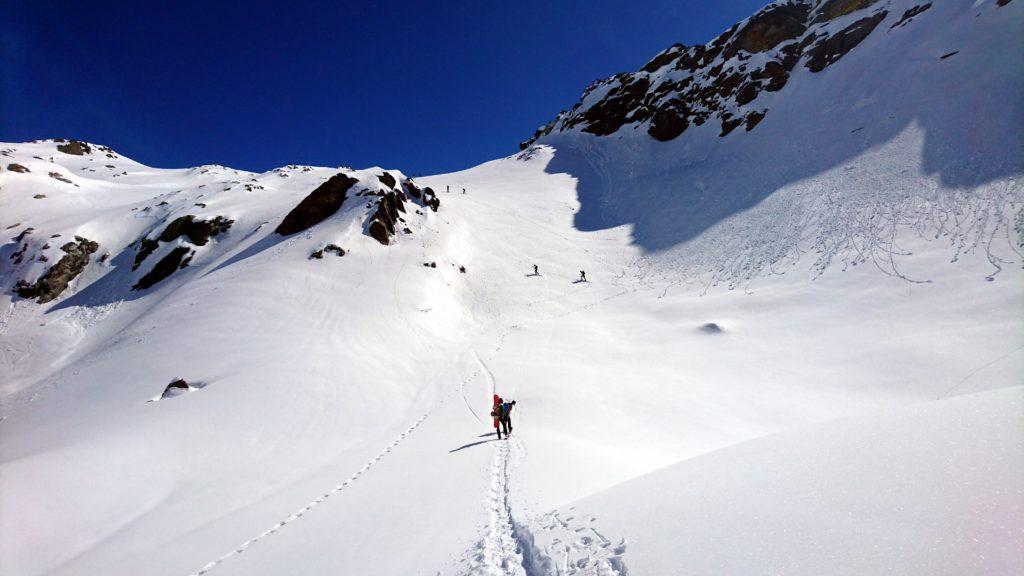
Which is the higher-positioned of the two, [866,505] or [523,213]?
[523,213]

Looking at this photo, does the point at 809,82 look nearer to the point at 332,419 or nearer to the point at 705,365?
the point at 705,365

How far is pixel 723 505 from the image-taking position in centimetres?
433

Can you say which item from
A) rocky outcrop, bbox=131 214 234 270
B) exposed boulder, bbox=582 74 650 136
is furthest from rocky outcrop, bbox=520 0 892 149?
rocky outcrop, bbox=131 214 234 270

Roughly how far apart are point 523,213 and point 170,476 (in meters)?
39.0

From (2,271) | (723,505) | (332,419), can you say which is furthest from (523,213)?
(2,271)

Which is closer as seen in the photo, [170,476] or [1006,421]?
[1006,421]

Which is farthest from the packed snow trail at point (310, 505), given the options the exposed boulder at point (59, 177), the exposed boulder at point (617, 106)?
the exposed boulder at point (59, 177)

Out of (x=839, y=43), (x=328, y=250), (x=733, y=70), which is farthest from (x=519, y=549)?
(x=733, y=70)

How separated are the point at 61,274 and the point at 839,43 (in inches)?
3460

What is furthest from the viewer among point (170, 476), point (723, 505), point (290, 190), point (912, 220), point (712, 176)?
point (290, 190)

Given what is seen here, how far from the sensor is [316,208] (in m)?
32.8

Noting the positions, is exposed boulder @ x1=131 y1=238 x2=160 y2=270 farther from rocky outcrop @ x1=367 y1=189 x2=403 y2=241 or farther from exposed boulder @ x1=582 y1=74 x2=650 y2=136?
exposed boulder @ x1=582 y1=74 x2=650 y2=136

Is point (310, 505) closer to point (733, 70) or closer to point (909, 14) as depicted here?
point (909, 14)

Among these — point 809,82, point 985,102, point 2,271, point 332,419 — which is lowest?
point 332,419
